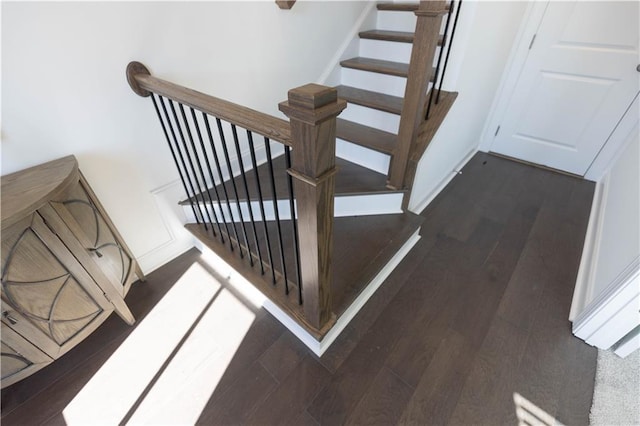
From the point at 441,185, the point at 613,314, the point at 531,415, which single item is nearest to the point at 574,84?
the point at 441,185

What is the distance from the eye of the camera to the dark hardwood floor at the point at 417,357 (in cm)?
118

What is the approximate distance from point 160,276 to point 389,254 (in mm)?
1416

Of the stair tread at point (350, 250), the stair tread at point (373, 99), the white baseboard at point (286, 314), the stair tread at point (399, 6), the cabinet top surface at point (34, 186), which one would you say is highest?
the stair tread at point (399, 6)

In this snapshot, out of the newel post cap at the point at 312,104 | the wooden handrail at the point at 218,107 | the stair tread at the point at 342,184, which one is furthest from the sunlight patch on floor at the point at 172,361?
the newel post cap at the point at 312,104

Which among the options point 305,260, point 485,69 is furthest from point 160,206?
point 485,69

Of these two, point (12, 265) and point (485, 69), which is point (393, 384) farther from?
point (485, 69)

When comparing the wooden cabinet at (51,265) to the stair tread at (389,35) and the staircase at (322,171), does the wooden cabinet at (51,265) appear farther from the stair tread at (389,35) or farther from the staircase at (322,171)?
the stair tread at (389,35)

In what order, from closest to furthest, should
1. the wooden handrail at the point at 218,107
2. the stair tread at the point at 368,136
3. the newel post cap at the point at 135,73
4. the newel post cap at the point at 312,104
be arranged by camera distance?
the newel post cap at the point at 312,104 < the wooden handrail at the point at 218,107 < the newel post cap at the point at 135,73 < the stair tread at the point at 368,136

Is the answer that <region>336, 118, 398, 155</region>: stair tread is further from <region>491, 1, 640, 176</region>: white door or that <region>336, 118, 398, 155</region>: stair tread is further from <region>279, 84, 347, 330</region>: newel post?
<region>491, 1, 640, 176</region>: white door

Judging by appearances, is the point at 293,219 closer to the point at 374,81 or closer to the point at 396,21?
the point at 374,81

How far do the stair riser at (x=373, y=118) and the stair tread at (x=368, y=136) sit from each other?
0.11 ft

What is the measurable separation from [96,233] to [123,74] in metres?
0.75

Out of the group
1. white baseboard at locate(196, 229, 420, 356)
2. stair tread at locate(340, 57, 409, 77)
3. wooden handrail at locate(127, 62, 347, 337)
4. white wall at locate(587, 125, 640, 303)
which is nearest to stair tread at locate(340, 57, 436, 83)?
stair tread at locate(340, 57, 409, 77)

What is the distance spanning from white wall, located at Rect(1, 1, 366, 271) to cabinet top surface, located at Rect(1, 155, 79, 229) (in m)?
0.07
